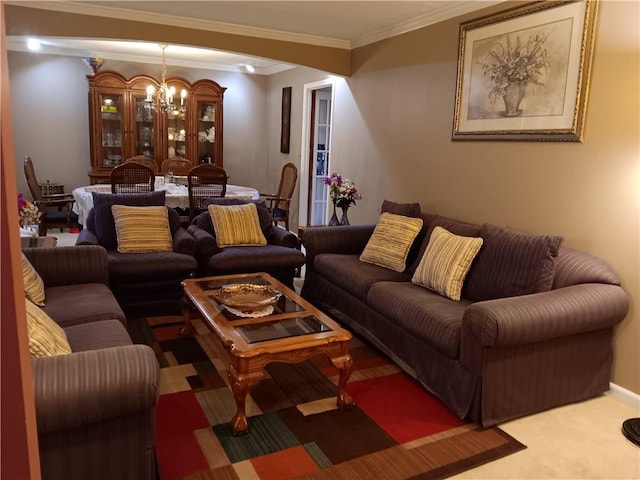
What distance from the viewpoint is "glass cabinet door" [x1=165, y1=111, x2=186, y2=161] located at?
708 cm

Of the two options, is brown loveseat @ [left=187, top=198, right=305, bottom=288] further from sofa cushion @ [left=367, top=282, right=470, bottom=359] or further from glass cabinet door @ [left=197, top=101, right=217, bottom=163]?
glass cabinet door @ [left=197, top=101, right=217, bottom=163]

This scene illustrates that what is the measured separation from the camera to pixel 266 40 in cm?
469

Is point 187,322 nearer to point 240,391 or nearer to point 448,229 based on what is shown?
point 240,391

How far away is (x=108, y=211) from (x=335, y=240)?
186 centimetres

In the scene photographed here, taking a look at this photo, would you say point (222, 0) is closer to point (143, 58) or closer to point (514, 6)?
point (514, 6)

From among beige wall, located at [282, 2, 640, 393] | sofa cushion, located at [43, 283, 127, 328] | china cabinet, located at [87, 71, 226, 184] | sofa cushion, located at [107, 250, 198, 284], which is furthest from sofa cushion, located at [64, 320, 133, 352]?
china cabinet, located at [87, 71, 226, 184]

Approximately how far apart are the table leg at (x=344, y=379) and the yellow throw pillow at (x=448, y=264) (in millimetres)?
879

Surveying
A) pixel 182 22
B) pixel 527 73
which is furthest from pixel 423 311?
pixel 182 22

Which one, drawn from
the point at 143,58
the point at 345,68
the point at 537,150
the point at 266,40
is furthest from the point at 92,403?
the point at 143,58

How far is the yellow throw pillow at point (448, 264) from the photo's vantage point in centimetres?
304

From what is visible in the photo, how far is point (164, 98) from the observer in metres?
6.53

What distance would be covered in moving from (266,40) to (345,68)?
0.91 metres

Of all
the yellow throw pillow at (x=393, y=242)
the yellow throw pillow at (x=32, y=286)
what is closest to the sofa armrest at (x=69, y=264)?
the yellow throw pillow at (x=32, y=286)

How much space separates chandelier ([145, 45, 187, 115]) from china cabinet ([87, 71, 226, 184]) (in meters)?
0.06
